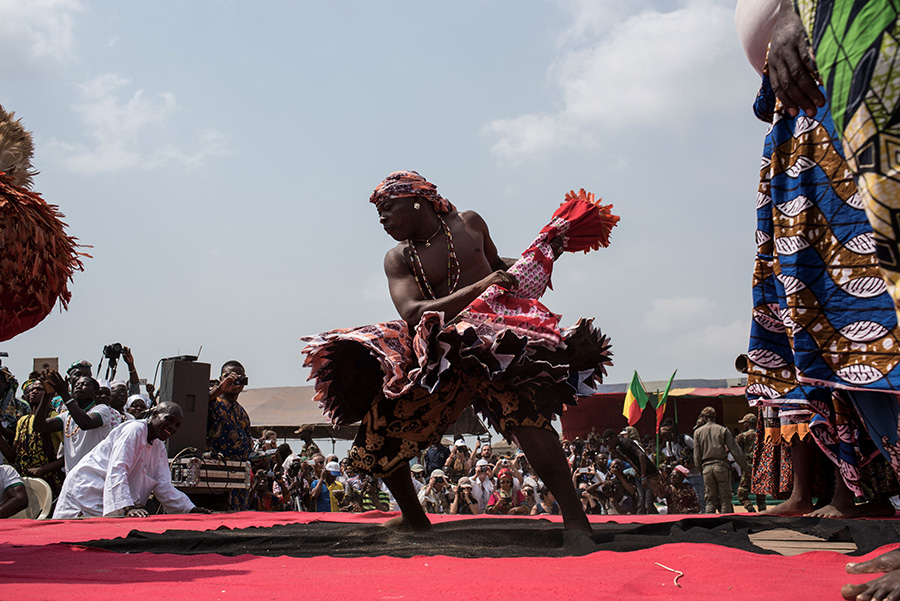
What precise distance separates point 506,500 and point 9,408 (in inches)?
264

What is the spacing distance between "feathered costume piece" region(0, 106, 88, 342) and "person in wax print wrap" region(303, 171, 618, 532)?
3.84 feet

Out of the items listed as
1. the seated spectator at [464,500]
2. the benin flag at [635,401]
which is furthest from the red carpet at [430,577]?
the benin flag at [635,401]

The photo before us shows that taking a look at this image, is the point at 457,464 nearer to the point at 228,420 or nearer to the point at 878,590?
the point at 228,420

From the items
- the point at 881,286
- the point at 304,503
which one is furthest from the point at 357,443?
the point at 304,503

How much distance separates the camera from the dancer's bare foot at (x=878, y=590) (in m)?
1.48

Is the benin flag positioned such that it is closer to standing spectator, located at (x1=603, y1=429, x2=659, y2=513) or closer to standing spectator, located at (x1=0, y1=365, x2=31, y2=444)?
standing spectator, located at (x1=603, y1=429, x2=659, y2=513)

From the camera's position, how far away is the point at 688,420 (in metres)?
19.5

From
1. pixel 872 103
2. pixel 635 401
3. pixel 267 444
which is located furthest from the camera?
pixel 635 401

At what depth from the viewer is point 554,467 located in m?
3.11

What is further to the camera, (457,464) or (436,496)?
(457,464)


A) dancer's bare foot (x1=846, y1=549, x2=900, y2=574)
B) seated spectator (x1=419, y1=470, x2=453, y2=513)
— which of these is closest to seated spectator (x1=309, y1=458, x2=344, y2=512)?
seated spectator (x1=419, y1=470, x2=453, y2=513)

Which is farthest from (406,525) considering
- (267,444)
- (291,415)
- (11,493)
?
(291,415)

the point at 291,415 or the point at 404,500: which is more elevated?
the point at 291,415

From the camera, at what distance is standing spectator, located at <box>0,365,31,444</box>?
8.30m
